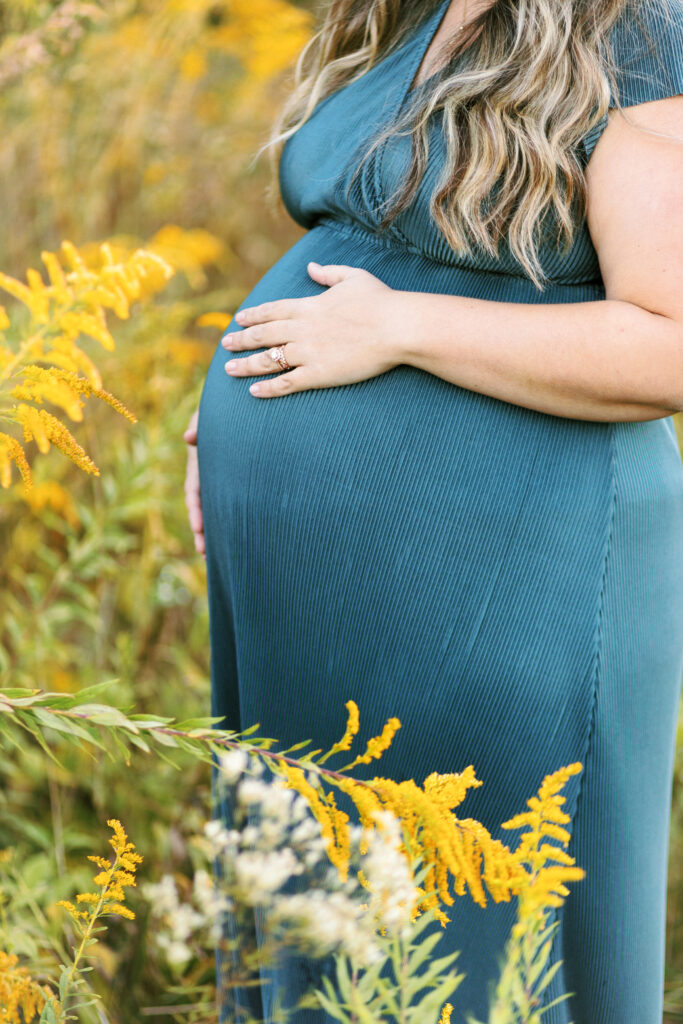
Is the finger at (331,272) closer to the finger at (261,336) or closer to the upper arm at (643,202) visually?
the finger at (261,336)

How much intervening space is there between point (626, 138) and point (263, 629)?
668 millimetres

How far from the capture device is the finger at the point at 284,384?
39.7 inches

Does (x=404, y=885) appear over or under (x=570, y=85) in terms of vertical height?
under

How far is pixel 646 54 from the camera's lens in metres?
0.88

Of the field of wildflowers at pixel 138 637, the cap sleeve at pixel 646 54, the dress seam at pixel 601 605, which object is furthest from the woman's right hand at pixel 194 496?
the cap sleeve at pixel 646 54

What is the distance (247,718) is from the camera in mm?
1154

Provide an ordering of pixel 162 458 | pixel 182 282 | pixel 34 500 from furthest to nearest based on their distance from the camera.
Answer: pixel 182 282, pixel 34 500, pixel 162 458

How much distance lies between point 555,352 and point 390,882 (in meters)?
0.56

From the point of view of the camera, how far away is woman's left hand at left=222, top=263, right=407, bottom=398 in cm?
96

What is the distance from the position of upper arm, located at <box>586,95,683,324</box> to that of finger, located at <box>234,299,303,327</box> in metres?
0.35

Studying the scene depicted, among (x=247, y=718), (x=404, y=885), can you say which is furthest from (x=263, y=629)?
(x=404, y=885)

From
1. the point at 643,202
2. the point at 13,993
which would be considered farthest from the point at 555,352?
the point at 13,993

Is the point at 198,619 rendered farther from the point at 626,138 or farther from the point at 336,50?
the point at 626,138

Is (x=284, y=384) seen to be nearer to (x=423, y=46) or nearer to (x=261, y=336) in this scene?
(x=261, y=336)
